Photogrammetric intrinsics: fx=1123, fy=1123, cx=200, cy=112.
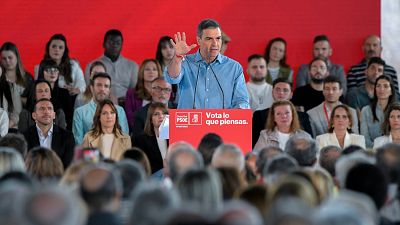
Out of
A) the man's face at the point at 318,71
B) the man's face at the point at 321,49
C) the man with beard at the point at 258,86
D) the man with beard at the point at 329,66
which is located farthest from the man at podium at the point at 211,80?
the man's face at the point at 321,49

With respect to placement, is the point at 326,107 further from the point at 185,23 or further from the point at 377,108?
the point at 185,23

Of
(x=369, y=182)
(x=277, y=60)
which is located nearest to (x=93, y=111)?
(x=277, y=60)

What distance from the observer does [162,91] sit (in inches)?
413

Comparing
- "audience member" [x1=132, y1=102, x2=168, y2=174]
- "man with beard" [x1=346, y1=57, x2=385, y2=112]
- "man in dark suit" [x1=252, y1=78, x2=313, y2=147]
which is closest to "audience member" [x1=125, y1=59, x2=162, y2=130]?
"audience member" [x1=132, y1=102, x2=168, y2=174]

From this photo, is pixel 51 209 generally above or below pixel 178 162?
below

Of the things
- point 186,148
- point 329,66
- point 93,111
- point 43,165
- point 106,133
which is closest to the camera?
point 186,148

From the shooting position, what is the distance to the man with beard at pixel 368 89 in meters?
11.2

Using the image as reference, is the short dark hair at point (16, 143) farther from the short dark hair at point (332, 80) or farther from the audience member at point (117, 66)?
the short dark hair at point (332, 80)

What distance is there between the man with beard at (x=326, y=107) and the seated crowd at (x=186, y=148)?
0.01 meters

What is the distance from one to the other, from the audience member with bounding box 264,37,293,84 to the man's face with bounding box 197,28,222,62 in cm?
396

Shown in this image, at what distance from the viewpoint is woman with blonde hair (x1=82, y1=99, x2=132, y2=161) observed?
30.5 feet

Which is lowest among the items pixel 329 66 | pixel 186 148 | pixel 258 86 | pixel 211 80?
pixel 186 148

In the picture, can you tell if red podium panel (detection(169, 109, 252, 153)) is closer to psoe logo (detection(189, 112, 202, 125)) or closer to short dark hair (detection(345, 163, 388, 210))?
psoe logo (detection(189, 112, 202, 125))

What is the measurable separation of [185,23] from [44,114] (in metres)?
2.61
